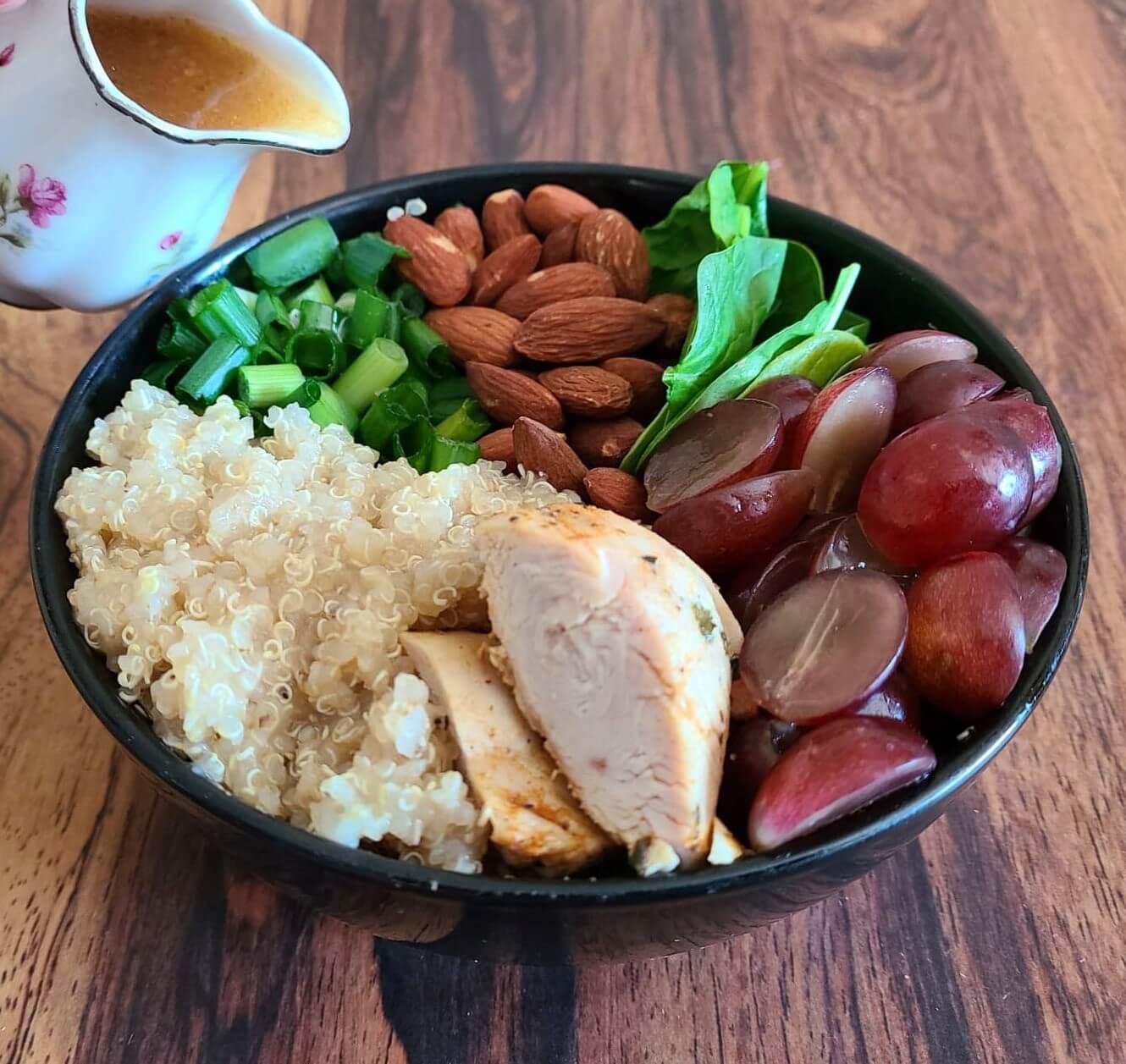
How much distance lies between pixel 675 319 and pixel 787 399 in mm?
206

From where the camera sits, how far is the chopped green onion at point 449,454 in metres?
0.98

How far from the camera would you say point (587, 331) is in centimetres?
107

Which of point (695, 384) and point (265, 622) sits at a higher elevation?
point (695, 384)

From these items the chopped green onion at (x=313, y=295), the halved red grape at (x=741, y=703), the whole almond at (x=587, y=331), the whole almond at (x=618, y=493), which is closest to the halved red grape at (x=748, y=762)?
the halved red grape at (x=741, y=703)

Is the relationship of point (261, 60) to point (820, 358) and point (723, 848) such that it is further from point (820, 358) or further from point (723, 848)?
point (723, 848)

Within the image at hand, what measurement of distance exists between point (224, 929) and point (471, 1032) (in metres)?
0.21

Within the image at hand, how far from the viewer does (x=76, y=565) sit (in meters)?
0.87

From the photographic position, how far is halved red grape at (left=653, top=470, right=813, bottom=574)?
0.84 m

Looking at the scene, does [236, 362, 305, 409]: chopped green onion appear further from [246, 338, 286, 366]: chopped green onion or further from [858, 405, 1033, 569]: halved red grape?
[858, 405, 1033, 569]: halved red grape

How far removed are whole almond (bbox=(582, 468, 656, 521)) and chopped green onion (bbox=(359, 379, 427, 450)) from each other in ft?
0.64

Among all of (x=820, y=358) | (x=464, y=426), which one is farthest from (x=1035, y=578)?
(x=464, y=426)

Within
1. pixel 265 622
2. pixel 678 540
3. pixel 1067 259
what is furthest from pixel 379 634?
pixel 1067 259

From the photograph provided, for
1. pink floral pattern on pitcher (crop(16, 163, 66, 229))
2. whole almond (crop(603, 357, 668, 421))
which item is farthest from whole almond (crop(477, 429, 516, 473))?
pink floral pattern on pitcher (crop(16, 163, 66, 229))

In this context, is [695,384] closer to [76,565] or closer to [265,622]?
[265,622]
